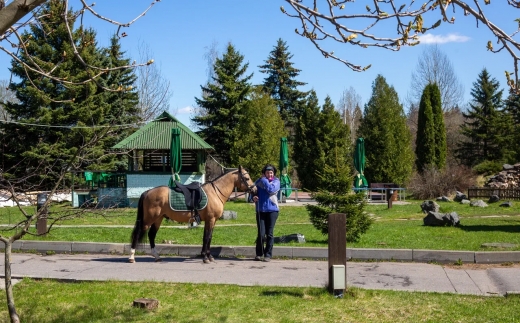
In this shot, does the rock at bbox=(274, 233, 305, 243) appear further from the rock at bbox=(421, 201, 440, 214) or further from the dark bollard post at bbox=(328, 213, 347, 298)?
the rock at bbox=(421, 201, 440, 214)

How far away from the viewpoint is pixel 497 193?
33250mm

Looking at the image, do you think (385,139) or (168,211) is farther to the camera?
(385,139)

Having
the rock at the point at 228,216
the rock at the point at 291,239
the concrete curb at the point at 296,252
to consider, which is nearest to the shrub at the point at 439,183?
the rock at the point at 228,216

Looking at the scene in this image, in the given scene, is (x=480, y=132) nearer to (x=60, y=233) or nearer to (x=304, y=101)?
(x=304, y=101)

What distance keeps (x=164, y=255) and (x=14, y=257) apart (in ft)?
10.7

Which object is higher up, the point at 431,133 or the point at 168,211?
the point at 431,133

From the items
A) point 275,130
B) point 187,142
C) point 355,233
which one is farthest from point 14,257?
point 275,130

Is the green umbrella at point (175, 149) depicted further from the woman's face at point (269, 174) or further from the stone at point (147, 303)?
the stone at point (147, 303)

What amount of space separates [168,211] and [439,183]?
1029 inches

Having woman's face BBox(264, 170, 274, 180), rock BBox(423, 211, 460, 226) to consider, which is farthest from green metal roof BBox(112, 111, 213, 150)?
woman's face BBox(264, 170, 274, 180)

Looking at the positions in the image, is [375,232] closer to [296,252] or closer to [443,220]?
[443,220]

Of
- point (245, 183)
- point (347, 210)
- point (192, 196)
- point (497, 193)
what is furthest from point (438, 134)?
point (192, 196)

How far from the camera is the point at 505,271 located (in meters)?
11.2

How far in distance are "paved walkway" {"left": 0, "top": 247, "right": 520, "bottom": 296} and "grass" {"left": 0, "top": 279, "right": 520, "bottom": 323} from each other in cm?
75
